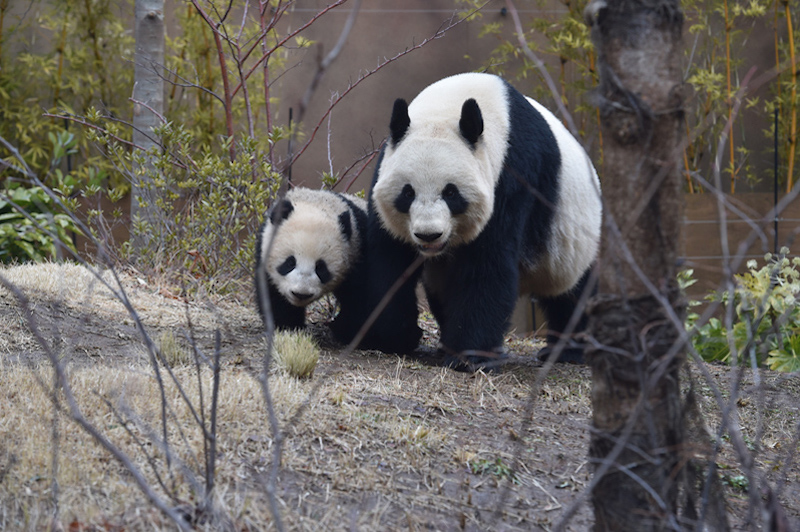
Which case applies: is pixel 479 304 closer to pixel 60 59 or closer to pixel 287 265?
pixel 287 265

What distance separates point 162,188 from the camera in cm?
567

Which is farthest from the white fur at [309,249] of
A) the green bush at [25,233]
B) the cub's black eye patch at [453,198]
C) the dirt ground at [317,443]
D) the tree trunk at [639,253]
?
the green bush at [25,233]

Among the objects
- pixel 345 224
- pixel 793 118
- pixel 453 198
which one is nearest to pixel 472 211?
pixel 453 198

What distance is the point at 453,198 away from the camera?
352 centimetres

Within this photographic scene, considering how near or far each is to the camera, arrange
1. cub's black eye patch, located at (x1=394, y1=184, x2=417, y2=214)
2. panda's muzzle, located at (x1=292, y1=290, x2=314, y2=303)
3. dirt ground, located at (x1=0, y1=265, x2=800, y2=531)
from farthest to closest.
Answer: panda's muzzle, located at (x1=292, y1=290, x2=314, y2=303) → cub's black eye patch, located at (x1=394, y1=184, x2=417, y2=214) → dirt ground, located at (x1=0, y1=265, x2=800, y2=531)

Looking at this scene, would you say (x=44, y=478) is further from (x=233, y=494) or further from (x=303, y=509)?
(x=303, y=509)

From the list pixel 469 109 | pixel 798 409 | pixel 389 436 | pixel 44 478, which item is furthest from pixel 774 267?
pixel 44 478

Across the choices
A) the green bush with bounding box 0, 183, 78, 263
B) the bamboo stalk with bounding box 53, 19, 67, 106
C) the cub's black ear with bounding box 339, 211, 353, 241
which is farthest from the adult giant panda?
the bamboo stalk with bounding box 53, 19, 67, 106

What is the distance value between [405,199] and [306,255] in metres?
0.70

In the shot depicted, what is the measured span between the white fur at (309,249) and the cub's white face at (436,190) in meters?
0.57

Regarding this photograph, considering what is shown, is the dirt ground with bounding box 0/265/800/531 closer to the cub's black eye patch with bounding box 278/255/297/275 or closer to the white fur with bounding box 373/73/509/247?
the cub's black eye patch with bounding box 278/255/297/275

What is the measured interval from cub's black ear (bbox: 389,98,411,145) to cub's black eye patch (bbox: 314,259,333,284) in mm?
770

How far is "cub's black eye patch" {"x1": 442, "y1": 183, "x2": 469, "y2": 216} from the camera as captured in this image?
11.5ft

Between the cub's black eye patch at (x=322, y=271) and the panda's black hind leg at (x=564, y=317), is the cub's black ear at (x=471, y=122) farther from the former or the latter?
the panda's black hind leg at (x=564, y=317)
